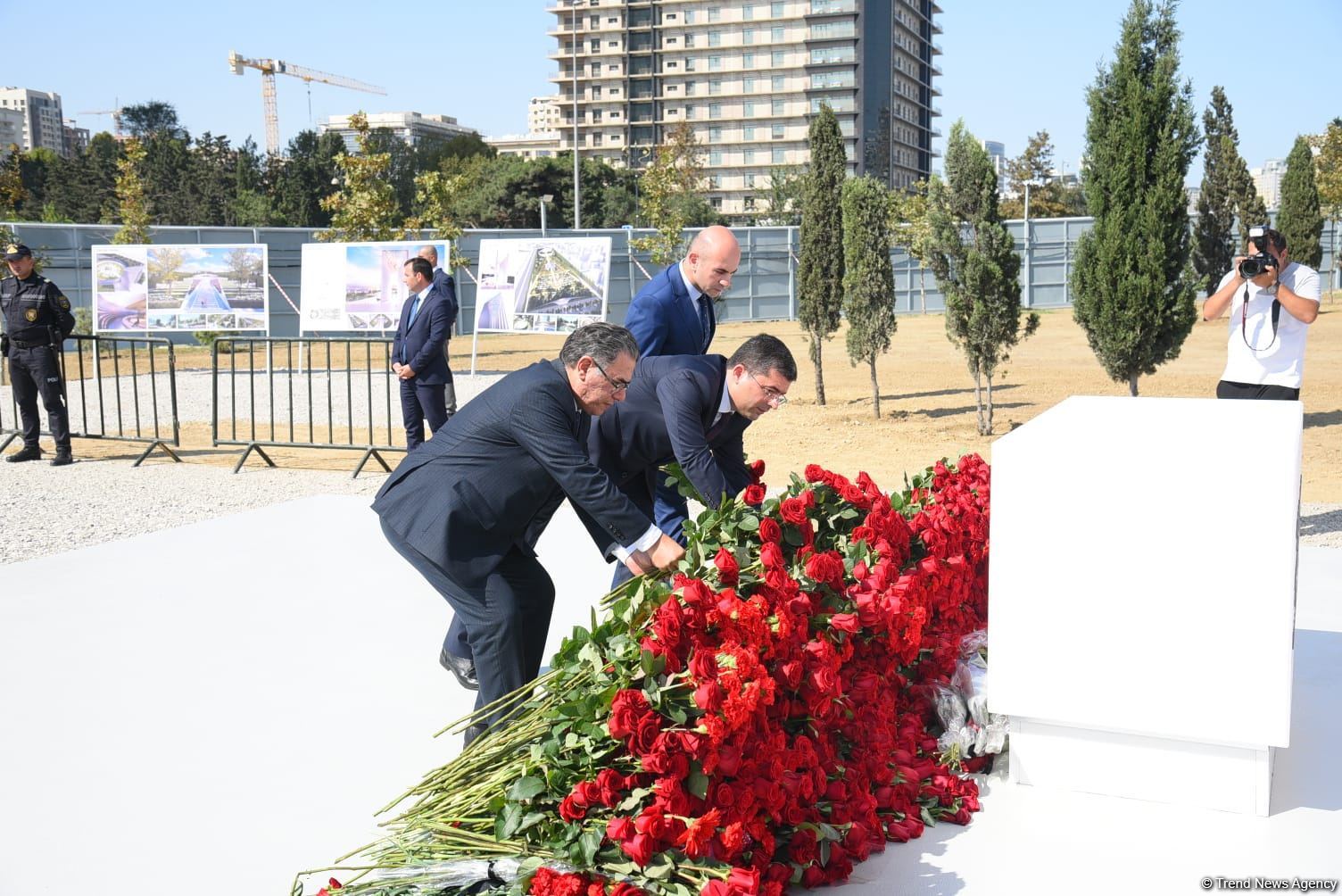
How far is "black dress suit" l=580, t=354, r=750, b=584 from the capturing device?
4.12 m

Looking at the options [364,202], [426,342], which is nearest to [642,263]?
[364,202]

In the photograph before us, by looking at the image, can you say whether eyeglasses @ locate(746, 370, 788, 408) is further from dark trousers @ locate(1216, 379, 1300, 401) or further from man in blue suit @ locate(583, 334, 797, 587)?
dark trousers @ locate(1216, 379, 1300, 401)

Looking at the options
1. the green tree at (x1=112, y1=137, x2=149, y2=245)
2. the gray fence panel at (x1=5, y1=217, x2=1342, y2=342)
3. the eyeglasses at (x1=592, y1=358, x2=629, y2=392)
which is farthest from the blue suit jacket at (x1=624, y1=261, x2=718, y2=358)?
the green tree at (x1=112, y1=137, x2=149, y2=245)

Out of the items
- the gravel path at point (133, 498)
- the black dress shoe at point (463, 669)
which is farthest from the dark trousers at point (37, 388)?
the black dress shoe at point (463, 669)

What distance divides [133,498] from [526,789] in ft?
26.5

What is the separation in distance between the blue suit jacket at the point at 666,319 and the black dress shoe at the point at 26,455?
29.3 ft

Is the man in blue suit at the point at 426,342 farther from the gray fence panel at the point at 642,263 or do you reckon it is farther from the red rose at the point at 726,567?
the gray fence panel at the point at 642,263

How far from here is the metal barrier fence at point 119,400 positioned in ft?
37.7

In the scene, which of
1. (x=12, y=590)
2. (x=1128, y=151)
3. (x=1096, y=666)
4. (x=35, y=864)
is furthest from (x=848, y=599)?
(x=1128, y=151)

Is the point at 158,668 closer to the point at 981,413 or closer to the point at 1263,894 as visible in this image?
the point at 1263,894

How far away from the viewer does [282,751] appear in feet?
13.0

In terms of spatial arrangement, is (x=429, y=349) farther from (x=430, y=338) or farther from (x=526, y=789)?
(x=526, y=789)

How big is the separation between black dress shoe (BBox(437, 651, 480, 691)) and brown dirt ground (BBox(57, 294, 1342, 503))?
20.8 ft

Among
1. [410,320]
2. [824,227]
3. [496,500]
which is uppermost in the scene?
[824,227]
